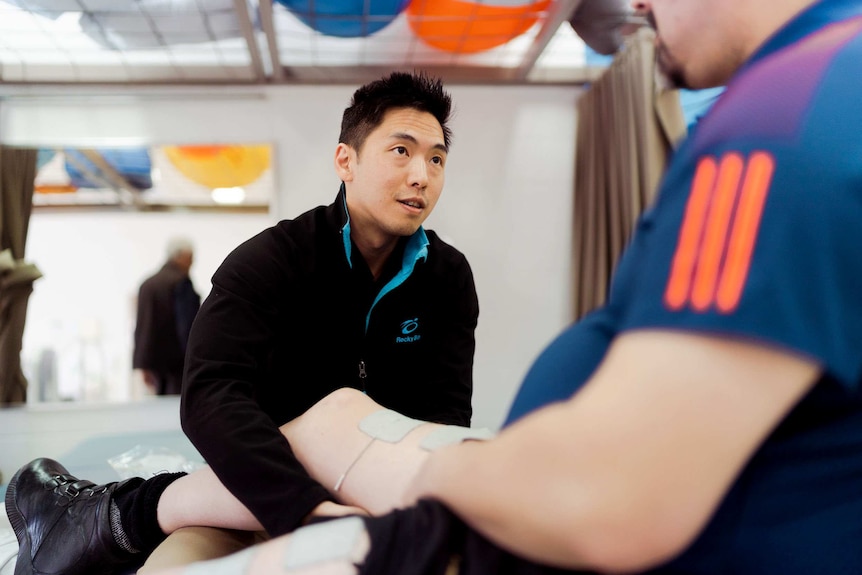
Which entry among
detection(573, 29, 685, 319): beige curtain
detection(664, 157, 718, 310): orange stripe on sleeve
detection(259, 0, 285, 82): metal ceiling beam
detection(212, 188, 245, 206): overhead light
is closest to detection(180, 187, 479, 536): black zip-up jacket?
detection(664, 157, 718, 310): orange stripe on sleeve

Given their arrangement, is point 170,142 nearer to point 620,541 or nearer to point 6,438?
point 6,438

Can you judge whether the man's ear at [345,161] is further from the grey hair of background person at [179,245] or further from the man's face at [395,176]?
the grey hair of background person at [179,245]

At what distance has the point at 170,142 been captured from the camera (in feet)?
8.74

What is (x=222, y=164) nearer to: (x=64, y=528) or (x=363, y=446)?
(x=64, y=528)

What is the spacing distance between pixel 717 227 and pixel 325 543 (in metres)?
0.38

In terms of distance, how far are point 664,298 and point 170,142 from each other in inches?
108

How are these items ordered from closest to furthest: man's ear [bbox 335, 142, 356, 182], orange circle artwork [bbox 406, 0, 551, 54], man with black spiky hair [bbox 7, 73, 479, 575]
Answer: man with black spiky hair [bbox 7, 73, 479, 575] → man's ear [bbox 335, 142, 356, 182] → orange circle artwork [bbox 406, 0, 551, 54]

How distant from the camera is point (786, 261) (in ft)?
1.11

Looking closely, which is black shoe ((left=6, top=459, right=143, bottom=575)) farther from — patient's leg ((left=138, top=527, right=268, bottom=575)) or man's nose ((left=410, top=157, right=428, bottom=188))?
man's nose ((left=410, top=157, right=428, bottom=188))

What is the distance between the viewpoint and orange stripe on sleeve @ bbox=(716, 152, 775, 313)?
0.34m

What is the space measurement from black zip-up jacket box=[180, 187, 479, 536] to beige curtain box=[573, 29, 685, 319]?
1287mm

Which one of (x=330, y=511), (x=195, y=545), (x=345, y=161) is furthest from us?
(x=345, y=161)

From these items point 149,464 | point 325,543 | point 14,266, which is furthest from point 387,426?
point 14,266

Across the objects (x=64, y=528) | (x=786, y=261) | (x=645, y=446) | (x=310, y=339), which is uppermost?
(x=786, y=261)
